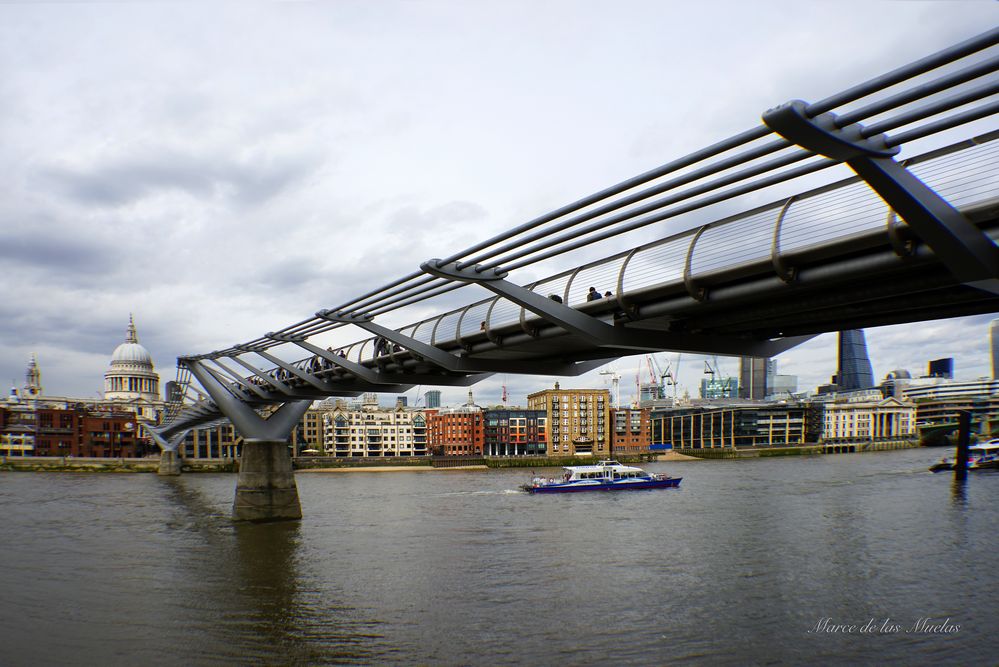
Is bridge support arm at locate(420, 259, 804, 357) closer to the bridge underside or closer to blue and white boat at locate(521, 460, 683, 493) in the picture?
the bridge underside

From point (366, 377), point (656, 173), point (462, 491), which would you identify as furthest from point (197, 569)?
point (462, 491)

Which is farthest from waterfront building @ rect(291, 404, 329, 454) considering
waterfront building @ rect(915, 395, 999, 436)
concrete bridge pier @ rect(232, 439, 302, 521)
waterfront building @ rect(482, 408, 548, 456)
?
waterfront building @ rect(915, 395, 999, 436)

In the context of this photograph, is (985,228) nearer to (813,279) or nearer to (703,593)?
(813,279)

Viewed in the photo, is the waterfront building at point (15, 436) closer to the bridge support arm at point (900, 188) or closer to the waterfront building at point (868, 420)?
the bridge support arm at point (900, 188)

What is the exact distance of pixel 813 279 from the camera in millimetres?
8133

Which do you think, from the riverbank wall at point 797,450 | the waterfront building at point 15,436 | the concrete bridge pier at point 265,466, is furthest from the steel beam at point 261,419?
the riverbank wall at point 797,450

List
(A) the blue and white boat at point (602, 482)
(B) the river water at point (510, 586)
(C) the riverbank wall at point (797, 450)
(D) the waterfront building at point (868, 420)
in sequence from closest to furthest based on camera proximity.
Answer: (B) the river water at point (510, 586)
(A) the blue and white boat at point (602, 482)
(C) the riverbank wall at point (797, 450)
(D) the waterfront building at point (868, 420)

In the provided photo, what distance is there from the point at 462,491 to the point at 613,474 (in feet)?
33.3

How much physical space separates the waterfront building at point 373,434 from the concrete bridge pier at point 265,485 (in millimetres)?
66581

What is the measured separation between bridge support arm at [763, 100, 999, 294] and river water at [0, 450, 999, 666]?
8.29m

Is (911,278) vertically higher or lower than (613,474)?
higher

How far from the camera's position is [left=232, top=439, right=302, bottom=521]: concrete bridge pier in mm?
29062

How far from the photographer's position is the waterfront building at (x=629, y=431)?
99250 millimetres

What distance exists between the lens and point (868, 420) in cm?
12950
